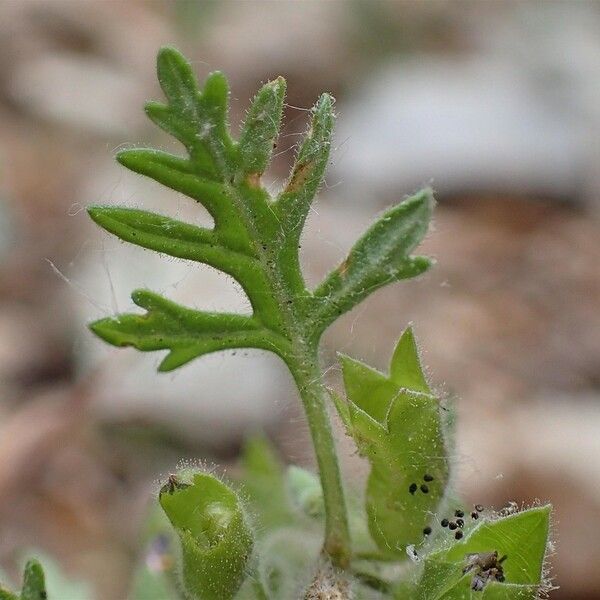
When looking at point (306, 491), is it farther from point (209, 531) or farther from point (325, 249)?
point (325, 249)

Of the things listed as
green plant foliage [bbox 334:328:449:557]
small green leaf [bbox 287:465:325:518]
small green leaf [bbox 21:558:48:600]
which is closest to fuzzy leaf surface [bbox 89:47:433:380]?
green plant foliage [bbox 334:328:449:557]

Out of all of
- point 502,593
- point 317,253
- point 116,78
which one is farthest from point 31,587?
point 116,78

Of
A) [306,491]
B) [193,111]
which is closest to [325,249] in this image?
[306,491]

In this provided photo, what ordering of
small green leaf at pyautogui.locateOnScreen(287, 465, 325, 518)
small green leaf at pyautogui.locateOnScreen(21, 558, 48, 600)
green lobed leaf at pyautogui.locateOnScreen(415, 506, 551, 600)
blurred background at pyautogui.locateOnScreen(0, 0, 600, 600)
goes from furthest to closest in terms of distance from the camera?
blurred background at pyautogui.locateOnScreen(0, 0, 600, 600) → small green leaf at pyautogui.locateOnScreen(287, 465, 325, 518) → small green leaf at pyautogui.locateOnScreen(21, 558, 48, 600) → green lobed leaf at pyautogui.locateOnScreen(415, 506, 551, 600)

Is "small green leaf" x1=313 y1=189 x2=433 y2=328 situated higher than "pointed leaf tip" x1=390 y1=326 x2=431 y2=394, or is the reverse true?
"small green leaf" x1=313 y1=189 x2=433 y2=328

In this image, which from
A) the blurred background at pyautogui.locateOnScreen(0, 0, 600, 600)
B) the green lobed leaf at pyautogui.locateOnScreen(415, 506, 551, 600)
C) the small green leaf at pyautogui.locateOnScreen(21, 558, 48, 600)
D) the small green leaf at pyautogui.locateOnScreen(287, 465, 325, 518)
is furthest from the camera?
the blurred background at pyautogui.locateOnScreen(0, 0, 600, 600)

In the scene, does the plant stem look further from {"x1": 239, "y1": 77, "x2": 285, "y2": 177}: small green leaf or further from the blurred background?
{"x1": 239, "y1": 77, "x2": 285, "y2": 177}: small green leaf
